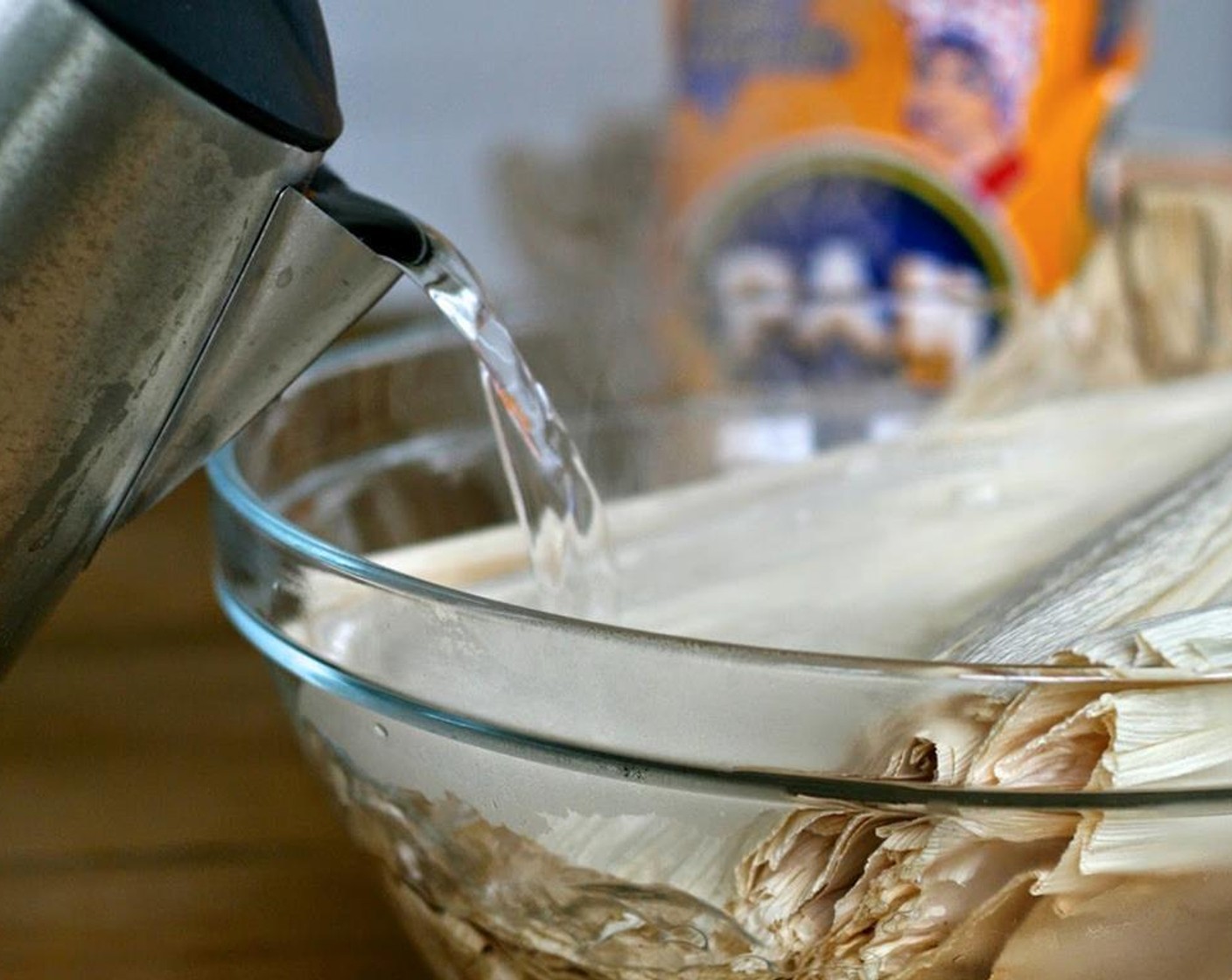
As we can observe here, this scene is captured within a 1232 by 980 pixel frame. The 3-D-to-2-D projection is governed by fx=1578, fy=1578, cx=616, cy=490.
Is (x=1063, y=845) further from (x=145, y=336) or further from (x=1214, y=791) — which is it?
(x=145, y=336)

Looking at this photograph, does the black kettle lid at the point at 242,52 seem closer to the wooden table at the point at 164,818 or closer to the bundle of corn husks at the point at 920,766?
the bundle of corn husks at the point at 920,766

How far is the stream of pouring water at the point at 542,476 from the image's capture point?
319mm

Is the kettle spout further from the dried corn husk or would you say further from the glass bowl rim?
the dried corn husk

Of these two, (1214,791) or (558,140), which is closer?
(1214,791)

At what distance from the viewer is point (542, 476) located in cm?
35

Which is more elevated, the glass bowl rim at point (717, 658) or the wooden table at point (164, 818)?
the glass bowl rim at point (717, 658)

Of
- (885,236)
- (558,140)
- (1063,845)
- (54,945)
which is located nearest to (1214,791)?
(1063,845)

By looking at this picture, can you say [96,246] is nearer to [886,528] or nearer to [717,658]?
[717,658]

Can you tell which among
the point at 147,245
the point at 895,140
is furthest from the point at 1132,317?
the point at 147,245

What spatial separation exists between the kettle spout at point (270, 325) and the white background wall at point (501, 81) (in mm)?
682

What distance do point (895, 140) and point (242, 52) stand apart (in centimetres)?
44

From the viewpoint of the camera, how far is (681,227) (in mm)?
673

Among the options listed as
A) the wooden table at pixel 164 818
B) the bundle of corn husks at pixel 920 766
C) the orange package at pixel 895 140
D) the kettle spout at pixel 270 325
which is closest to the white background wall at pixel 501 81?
the orange package at pixel 895 140

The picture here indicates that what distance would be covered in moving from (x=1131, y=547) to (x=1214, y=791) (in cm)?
9
